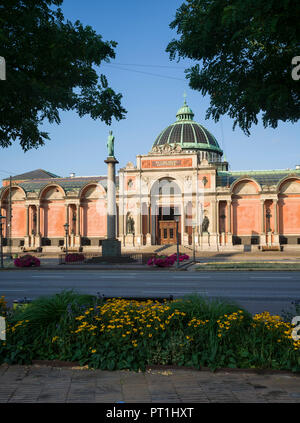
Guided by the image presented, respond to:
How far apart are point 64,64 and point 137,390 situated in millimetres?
7695

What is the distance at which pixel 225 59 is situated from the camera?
30.7 feet

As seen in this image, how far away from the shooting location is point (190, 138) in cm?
7575

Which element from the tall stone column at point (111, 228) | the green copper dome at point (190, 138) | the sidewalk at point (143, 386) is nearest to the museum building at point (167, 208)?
the green copper dome at point (190, 138)

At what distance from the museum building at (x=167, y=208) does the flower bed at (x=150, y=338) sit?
4582 cm

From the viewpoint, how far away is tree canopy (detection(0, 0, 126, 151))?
8688 mm

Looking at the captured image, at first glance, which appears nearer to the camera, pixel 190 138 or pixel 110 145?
pixel 110 145

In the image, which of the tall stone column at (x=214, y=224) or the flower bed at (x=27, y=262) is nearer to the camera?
the flower bed at (x=27, y=262)

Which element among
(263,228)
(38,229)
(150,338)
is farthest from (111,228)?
(150,338)

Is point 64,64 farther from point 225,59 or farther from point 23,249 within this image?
point 23,249

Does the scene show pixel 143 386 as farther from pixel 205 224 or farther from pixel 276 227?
pixel 276 227

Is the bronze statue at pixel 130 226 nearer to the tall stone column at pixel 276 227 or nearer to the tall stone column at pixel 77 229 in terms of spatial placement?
the tall stone column at pixel 77 229

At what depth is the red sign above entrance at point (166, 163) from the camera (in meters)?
58.4

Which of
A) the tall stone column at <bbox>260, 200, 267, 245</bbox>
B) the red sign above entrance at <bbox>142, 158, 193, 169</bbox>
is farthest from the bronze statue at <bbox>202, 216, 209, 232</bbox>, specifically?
the red sign above entrance at <bbox>142, 158, 193, 169</bbox>

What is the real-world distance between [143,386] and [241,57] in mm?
7823
